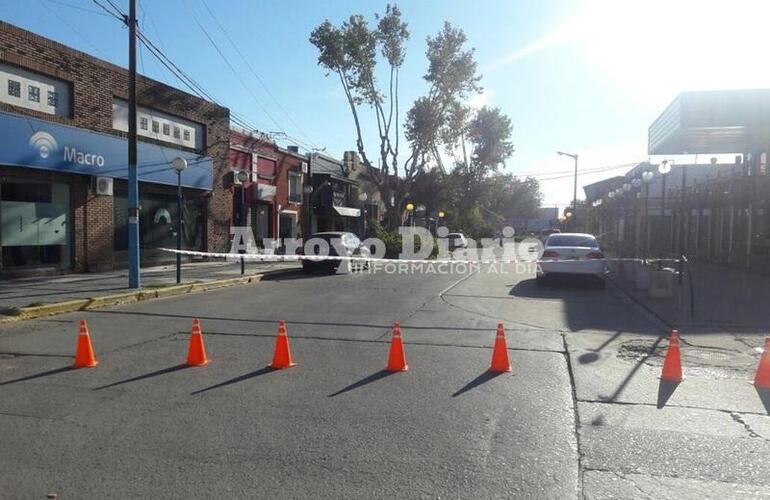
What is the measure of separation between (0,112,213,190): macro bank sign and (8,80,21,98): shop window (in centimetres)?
68

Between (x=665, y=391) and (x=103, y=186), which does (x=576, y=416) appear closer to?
(x=665, y=391)

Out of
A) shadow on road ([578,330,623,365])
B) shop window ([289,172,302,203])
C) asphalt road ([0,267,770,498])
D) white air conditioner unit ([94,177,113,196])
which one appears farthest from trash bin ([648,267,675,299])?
shop window ([289,172,302,203])

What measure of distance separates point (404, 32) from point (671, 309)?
76.1 feet

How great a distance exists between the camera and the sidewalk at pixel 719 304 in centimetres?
1096

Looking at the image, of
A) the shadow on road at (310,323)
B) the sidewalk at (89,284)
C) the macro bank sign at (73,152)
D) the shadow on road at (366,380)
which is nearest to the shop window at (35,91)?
the macro bank sign at (73,152)

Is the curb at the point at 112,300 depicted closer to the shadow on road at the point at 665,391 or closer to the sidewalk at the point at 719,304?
the shadow on road at the point at 665,391

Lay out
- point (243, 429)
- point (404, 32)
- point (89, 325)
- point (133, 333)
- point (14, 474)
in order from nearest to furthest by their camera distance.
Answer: point (14, 474), point (243, 429), point (133, 333), point (89, 325), point (404, 32)

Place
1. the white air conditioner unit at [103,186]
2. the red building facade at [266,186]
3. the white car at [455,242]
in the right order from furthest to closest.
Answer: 1. the white car at [455,242]
2. the red building facade at [266,186]
3. the white air conditioner unit at [103,186]

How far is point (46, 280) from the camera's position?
52.9ft

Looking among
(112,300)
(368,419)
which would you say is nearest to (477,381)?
(368,419)

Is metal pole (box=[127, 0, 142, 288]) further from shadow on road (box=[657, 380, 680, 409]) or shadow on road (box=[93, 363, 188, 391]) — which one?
shadow on road (box=[657, 380, 680, 409])

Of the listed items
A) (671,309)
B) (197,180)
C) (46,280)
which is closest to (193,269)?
(197,180)

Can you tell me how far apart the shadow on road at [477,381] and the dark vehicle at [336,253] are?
47.4ft

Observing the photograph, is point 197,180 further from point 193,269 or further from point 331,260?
point 331,260
